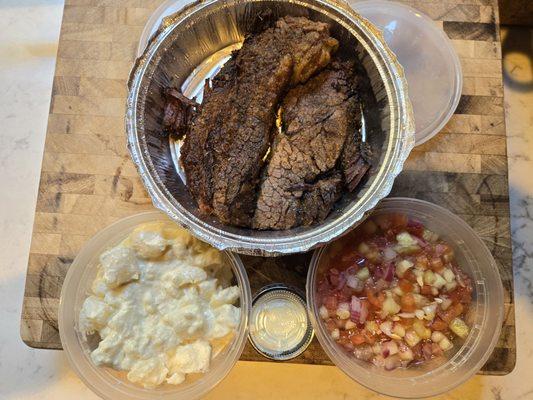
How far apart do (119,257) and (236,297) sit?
0.52 m

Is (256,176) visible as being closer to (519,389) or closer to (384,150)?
(384,150)

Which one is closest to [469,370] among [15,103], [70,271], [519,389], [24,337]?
[519,389]

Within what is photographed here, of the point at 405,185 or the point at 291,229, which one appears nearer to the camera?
the point at 291,229

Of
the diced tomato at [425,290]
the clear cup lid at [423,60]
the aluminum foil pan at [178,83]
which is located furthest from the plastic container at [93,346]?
the clear cup lid at [423,60]

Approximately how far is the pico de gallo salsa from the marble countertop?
1.49 feet

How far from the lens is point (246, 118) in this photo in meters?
2.13

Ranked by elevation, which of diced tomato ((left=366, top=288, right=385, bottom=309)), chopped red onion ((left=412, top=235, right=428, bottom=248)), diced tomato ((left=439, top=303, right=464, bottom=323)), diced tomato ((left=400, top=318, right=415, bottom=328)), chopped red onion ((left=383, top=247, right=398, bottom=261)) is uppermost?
chopped red onion ((left=412, top=235, right=428, bottom=248))

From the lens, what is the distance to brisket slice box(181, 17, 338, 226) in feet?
6.84

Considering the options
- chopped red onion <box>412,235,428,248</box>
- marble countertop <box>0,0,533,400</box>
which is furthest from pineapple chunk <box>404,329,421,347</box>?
marble countertop <box>0,0,533,400</box>

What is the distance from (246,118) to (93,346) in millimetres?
1188

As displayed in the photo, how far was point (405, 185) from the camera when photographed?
2.31 m

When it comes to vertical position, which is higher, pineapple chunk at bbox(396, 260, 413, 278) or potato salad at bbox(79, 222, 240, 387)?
pineapple chunk at bbox(396, 260, 413, 278)

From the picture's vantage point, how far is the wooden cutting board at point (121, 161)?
7.44 feet

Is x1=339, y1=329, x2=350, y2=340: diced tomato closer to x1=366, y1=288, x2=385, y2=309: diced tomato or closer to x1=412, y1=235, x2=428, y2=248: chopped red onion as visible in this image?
x1=366, y1=288, x2=385, y2=309: diced tomato
